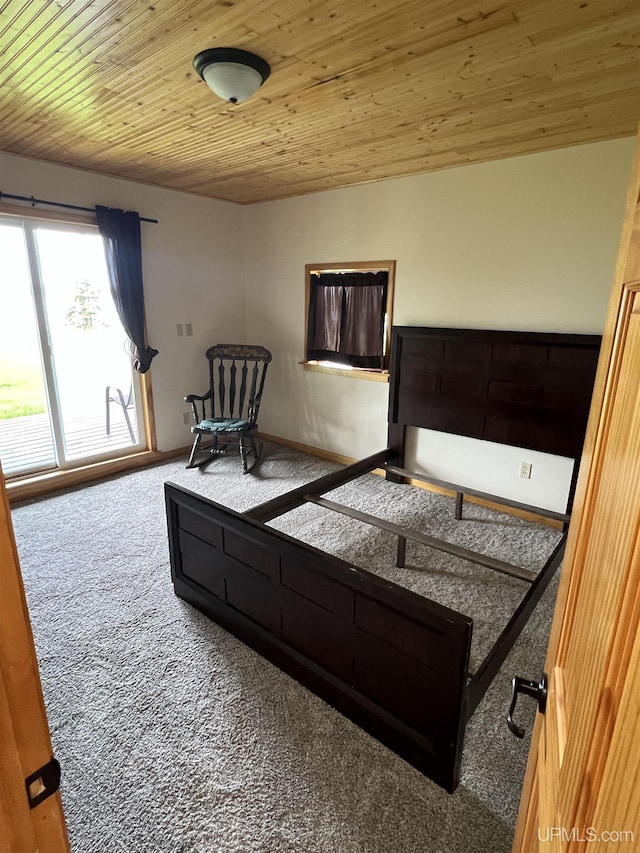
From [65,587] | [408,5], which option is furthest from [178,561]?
[408,5]

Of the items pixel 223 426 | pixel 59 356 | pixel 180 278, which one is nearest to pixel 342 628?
pixel 223 426

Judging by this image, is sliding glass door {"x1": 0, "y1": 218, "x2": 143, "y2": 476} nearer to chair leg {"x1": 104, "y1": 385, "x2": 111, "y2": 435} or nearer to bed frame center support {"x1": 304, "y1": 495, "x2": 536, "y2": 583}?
chair leg {"x1": 104, "y1": 385, "x2": 111, "y2": 435}

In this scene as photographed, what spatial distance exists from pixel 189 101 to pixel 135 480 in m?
2.89

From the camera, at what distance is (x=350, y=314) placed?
4.11 m

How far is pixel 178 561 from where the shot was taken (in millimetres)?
2373

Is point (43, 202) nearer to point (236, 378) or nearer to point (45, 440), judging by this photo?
point (45, 440)

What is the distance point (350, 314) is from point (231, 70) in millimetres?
2435

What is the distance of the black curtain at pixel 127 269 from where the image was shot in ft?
12.0

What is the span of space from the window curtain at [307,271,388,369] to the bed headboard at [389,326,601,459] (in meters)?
0.38

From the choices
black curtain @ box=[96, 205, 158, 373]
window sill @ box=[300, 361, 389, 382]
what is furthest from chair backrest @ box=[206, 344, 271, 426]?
black curtain @ box=[96, 205, 158, 373]

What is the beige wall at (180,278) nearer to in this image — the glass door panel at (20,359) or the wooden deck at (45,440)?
the wooden deck at (45,440)

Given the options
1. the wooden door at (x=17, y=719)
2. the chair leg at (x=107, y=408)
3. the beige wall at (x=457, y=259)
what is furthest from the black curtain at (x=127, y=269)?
the wooden door at (x=17, y=719)

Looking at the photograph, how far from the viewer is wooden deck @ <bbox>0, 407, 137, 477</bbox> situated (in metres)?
3.76

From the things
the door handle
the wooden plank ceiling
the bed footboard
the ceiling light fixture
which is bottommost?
the bed footboard
